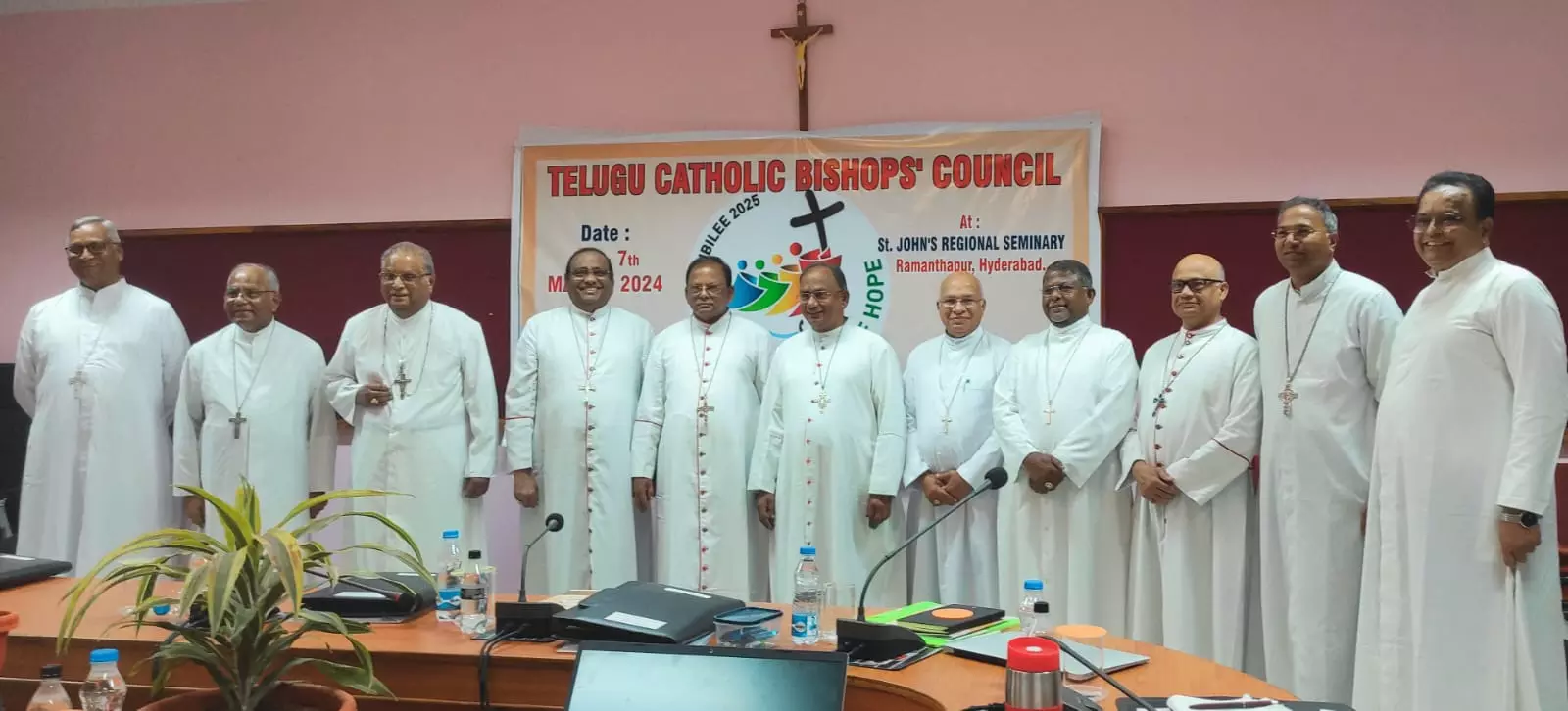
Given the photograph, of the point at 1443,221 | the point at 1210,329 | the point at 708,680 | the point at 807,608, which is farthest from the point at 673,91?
the point at 708,680

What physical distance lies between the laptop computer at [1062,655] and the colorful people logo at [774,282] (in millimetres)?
3230

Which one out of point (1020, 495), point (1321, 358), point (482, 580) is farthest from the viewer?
point (1020, 495)

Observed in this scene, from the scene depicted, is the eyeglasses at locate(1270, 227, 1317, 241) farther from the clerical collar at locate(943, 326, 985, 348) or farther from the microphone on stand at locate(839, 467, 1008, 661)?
the microphone on stand at locate(839, 467, 1008, 661)

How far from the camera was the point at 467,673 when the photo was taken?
241 centimetres

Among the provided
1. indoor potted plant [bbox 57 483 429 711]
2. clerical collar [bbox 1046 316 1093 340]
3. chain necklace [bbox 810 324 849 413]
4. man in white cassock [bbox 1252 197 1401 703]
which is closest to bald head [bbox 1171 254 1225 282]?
man in white cassock [bbox 1252 197 1401 703]

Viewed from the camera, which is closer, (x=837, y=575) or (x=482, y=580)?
(x=482, y=580)

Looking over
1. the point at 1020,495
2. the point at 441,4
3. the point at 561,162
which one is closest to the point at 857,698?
the point at 1020,495

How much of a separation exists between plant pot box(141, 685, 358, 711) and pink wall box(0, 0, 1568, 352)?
4183 mm

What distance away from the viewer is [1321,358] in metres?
3.90

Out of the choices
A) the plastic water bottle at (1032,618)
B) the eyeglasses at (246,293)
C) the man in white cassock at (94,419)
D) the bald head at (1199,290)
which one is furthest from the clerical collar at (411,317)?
the plastic water bottle at (1032,618)

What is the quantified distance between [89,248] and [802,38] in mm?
3233

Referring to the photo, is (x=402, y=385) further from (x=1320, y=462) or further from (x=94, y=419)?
(x=1320, y=462)

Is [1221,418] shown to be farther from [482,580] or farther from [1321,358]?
[482,580]

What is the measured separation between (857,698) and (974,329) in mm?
2753
